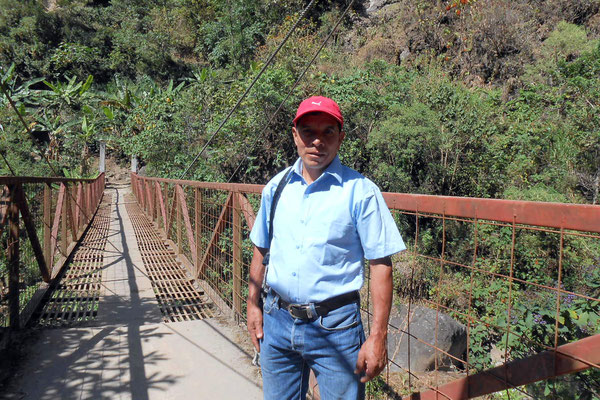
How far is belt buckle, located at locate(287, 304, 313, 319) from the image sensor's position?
1518 mm

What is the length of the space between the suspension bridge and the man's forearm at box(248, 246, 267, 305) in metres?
0.50

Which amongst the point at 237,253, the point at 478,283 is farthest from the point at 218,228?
the point at 478,283

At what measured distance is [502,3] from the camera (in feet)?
46.4

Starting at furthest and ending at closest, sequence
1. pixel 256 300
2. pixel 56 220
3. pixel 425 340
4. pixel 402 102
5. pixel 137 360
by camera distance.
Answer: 1. pixel 402 102
2. pixel 56 220
3. pixel 425 340
4. pixel 137 360
5. pixel 256 300

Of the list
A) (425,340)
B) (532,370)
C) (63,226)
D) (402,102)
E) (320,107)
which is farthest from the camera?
(402,102)

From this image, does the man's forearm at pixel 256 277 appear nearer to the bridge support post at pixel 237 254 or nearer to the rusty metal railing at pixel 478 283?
the rusty metal railing at pixel 478 283

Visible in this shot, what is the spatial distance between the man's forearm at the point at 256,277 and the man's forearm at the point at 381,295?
1.85 feet

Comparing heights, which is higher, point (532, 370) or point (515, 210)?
point (515, 210)

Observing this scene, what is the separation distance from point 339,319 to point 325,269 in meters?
0.18

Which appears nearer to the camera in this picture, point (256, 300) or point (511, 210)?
point (511, 210)

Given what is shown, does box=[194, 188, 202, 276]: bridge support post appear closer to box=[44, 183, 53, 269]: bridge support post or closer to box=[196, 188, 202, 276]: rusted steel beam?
box=[196, 188, 202, 276]: rusted steel beam

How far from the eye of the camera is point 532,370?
4.41 feet

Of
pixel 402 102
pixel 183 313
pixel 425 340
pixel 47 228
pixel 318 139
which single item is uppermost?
pixel 402 102

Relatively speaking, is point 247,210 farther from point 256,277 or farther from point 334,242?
point 334,242
